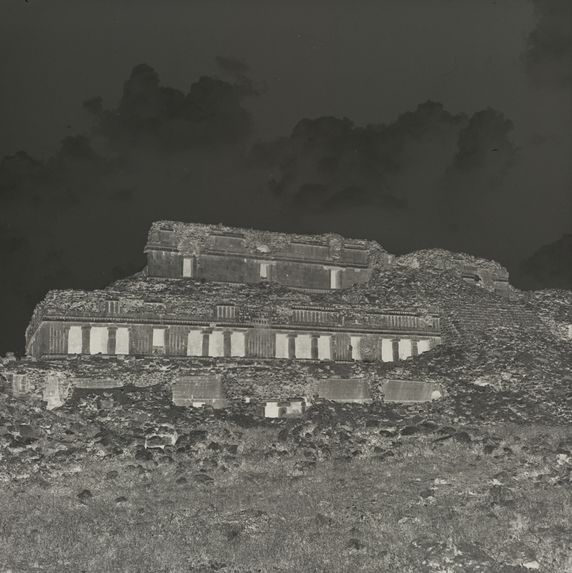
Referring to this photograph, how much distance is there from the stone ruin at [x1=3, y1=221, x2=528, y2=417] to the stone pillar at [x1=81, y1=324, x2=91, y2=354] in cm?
6

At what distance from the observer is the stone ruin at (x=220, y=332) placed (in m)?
35.0

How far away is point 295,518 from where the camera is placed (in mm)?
23750

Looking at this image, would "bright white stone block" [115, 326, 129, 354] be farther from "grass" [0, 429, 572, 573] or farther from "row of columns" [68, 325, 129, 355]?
"grass" [0, 429, 572, 573]

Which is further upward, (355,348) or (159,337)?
(159,337)

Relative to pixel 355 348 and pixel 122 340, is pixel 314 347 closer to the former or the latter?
pixel 355 348

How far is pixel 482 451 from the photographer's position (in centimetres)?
2970

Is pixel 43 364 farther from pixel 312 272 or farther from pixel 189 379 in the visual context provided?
pixel 312 272

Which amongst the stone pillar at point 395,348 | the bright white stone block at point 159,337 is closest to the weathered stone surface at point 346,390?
the stone pillar at point 395,348

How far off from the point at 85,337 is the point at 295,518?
1693 centimetres

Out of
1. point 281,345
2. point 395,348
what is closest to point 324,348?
point 281,345

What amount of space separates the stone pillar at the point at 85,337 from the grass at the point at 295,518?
404 inches

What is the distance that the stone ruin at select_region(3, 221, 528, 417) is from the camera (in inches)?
1379

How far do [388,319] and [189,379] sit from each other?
420 inches

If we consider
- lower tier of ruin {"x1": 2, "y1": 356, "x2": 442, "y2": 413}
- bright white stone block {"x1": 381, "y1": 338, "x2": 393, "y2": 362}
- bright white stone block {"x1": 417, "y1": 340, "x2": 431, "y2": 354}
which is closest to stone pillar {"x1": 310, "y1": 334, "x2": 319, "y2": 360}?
lower tier of ruin {"x1": 2, "y1": 356, "x2": 442, "y2": 413}
